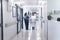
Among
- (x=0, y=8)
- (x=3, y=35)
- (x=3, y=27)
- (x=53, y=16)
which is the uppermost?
(x=0, y=8)

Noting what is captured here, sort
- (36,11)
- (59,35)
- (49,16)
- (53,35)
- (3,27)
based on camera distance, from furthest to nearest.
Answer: (36,11) < (49,16) < (3,27) < (53,35) < (59,35)

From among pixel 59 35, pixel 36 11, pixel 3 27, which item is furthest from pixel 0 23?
pixel 36 11

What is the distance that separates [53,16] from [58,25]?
5.59ft

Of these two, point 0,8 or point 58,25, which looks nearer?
point 58,25

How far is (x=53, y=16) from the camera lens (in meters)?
6.47

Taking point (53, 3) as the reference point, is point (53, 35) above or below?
below

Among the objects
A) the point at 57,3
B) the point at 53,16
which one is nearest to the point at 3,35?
the point at 53,16

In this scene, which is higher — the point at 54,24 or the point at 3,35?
the point at 54,24

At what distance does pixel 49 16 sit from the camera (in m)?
6.14

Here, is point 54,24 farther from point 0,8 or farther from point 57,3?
point 0,8

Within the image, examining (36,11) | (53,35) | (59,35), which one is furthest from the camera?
(36,11)

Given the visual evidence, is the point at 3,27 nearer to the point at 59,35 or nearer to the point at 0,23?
the point at 0,23

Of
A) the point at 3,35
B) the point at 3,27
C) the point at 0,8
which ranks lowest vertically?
the point at 3,35

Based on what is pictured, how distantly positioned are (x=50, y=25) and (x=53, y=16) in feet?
4.01
